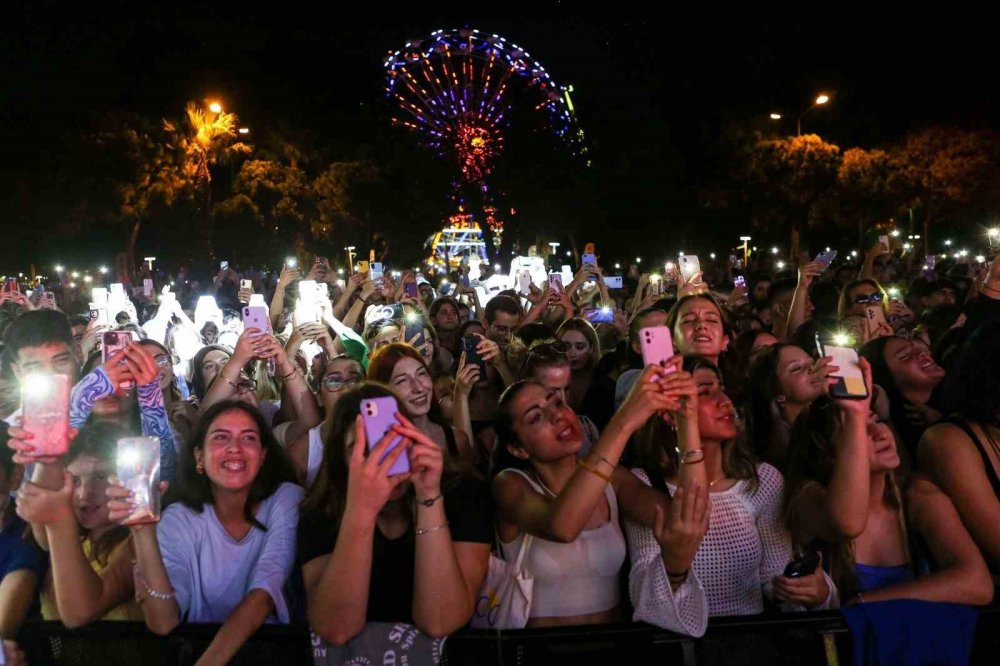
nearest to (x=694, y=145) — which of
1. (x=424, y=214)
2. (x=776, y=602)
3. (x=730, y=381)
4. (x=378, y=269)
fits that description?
(x=424, y=214)

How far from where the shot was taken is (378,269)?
11297 mm

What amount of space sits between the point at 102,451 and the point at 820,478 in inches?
110

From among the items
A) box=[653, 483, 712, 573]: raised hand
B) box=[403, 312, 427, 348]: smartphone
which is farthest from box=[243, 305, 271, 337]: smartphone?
box=[653, 483, 712, 573]: raised hand

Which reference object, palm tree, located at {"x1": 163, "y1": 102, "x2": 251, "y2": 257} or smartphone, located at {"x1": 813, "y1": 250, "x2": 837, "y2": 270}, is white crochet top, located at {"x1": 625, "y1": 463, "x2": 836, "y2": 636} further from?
palm tree, located at {"x1": 163, "y1": 102, "x2": 251, "y2": 257}

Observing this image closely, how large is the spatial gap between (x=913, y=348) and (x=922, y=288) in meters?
5.39

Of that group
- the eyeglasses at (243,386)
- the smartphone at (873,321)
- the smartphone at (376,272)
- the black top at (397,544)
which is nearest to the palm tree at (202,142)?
the smartphone at (376,272)

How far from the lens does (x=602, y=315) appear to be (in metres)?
9.41

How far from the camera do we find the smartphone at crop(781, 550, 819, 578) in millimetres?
3148

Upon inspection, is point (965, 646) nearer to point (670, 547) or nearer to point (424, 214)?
point (670, 547)

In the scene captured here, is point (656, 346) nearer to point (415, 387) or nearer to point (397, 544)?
point (397, 544)

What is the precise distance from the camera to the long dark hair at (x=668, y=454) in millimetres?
3738

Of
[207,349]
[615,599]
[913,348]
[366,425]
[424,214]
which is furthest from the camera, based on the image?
[424,214]

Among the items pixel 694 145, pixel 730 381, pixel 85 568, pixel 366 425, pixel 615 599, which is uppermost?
pixel 694 145

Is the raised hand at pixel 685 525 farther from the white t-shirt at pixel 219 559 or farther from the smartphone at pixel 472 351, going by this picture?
the smartphone at pixel 472 351
